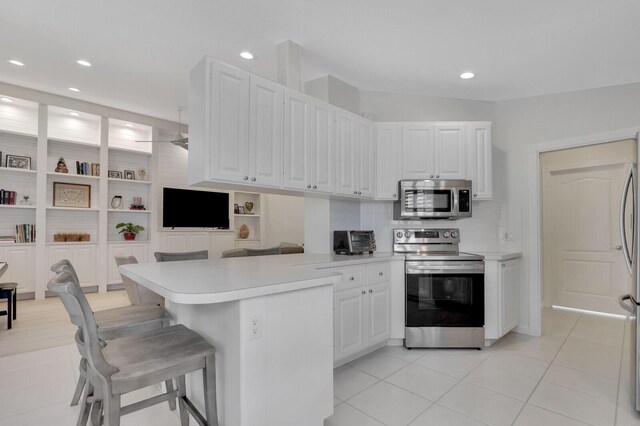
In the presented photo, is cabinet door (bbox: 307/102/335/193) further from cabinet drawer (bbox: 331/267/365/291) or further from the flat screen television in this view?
the flat screen television

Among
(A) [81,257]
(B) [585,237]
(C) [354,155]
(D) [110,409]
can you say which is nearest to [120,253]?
(A) [81,257]

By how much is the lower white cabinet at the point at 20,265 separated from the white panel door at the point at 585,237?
782cm

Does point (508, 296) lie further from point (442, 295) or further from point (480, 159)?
point (480, 159)

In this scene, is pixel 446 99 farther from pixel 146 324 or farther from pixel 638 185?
pixel 146 324

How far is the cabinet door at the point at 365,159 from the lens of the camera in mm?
3385

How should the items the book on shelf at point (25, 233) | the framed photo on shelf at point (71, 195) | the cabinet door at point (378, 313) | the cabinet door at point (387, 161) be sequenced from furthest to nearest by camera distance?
the framed photo on shelf at point (71, 195) < the book on shelf at point (25, 233) < the cabinet door at point (387, 161) < the cabinet door at point (378, 313)

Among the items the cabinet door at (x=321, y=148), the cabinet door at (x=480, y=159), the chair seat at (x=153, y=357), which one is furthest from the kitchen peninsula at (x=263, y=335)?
the cabinet door at (x=480, y=159)

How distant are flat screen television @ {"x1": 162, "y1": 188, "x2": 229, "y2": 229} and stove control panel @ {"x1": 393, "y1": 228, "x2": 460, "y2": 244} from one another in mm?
4455

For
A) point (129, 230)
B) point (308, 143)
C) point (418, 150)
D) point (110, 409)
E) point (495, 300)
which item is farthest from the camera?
point (129, 230)

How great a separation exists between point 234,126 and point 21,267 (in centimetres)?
483

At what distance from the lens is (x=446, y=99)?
157 inches

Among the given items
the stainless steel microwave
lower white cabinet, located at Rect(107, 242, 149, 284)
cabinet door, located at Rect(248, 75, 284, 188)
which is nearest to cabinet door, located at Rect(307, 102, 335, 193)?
cabinet door, located at Rect(248, 75, 284, 188)

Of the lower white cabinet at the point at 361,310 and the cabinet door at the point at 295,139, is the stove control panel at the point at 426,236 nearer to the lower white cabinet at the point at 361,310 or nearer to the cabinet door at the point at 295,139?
the lower white cabinet at the point at 361,310

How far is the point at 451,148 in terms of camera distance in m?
3.57
